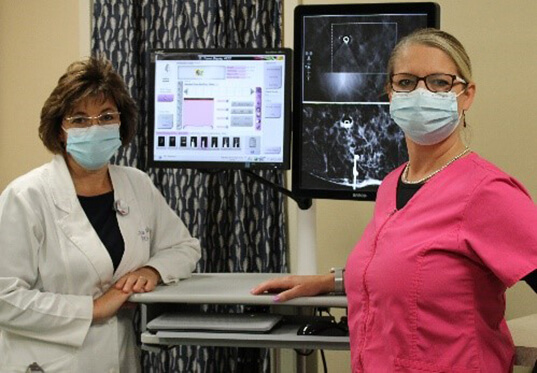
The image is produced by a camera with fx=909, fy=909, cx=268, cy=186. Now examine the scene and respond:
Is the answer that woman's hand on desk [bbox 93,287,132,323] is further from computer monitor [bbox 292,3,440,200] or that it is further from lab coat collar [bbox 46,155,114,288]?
computer monitor [bbox 292,3,440,200]

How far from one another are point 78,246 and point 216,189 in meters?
0.91

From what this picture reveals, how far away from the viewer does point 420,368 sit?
71.4 inches

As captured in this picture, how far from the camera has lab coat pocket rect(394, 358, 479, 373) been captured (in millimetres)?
1783

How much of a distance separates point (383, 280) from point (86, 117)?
1106 millimetres

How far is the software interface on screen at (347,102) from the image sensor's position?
2.63 m

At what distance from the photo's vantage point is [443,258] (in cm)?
178

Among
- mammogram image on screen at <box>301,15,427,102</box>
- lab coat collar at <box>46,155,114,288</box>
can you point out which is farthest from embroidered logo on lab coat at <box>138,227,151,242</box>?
mammogram image on screen at <box>301,15,427,102</box>

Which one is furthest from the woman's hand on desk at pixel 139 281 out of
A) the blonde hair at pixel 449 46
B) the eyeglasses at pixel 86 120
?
the blonde hair at pixel 449 46

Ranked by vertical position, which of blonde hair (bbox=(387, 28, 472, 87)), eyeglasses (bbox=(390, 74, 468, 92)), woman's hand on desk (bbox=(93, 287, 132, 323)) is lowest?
woman's hand on desk (bbox=(93, 287, 132, 323))

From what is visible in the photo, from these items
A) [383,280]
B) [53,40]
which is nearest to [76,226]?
[383,280]

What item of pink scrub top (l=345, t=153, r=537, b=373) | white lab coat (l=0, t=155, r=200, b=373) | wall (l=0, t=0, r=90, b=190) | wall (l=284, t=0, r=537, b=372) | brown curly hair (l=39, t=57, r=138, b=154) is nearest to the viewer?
pink scrub top (l=345, t=153, r=537, b=373)

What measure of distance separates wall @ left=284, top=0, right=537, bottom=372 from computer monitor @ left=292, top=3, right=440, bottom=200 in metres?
0.62

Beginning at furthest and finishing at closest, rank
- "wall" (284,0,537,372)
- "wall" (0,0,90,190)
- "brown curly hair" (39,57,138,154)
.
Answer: "wall" (0,0,90,190), "wall" (284,0,537,372), "brown curly hair" (39,57,138,154)

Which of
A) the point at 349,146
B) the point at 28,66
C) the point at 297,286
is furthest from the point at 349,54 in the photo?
the point at 28,66
